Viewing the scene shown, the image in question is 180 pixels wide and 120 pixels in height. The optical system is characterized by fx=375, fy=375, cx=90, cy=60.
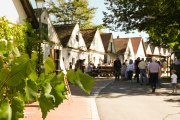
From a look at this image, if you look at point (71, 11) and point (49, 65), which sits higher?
point (71, 11)

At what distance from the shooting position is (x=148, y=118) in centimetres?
1041

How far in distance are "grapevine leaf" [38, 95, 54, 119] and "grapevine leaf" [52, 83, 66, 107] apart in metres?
0.02

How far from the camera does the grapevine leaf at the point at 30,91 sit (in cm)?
98

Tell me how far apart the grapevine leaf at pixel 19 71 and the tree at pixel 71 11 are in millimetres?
56239

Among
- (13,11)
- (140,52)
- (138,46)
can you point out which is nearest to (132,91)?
(13,11)

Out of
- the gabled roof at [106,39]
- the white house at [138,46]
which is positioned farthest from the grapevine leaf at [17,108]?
the white house at [138,46]

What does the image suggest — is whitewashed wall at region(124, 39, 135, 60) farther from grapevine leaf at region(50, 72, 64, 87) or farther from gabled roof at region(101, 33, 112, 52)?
grapevine leaf at region(50, 72, 64, 87)

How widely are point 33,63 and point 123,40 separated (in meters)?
72.0

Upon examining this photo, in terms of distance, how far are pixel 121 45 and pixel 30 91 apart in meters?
70.0

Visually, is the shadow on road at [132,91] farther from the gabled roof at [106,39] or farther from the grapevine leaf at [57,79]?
the gabled roof at [106,39]

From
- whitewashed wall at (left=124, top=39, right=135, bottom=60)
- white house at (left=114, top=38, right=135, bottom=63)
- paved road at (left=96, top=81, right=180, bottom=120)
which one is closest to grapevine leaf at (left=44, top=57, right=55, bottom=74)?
paved road at (left=96, top=81, right=180, bottom=120)

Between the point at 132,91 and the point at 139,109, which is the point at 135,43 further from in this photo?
the point at 139,109

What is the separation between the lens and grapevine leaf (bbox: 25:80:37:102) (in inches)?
38.5

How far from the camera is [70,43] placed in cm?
4291
